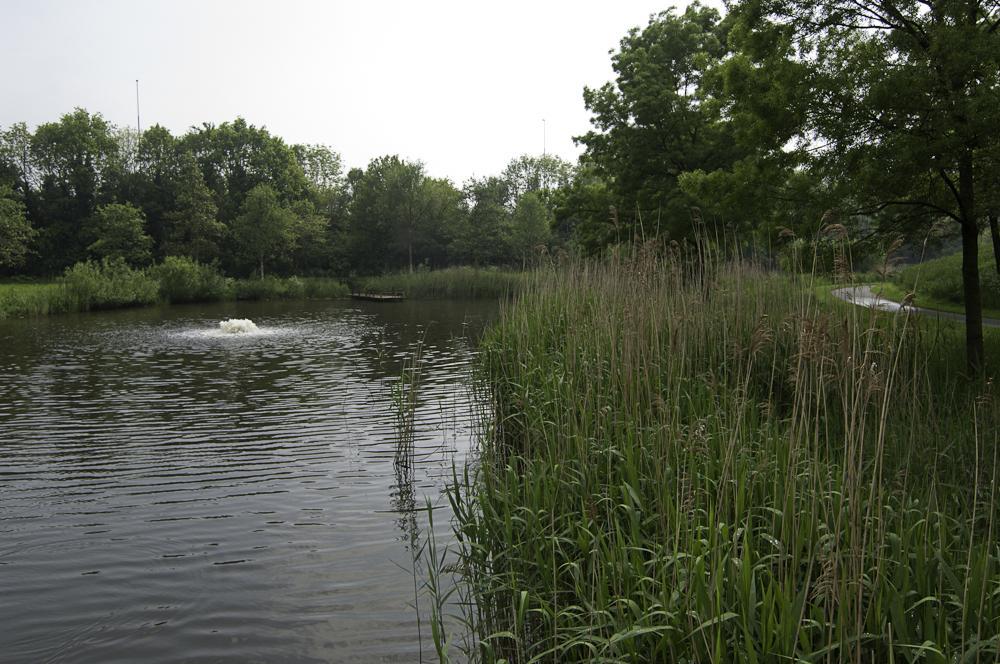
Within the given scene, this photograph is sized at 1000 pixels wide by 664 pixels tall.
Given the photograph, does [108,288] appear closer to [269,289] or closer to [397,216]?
[269,289]

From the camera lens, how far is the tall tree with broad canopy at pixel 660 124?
19781 millimetres

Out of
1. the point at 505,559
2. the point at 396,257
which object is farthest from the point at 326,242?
the point at 505,559

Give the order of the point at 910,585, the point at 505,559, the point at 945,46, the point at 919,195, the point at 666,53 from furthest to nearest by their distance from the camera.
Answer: the point at 666,53, the point at 919,195, the point at 945,46, the point at 505,559, the point at 910,585

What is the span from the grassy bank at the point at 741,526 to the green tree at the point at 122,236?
166 ft

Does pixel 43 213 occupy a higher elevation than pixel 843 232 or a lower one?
higher

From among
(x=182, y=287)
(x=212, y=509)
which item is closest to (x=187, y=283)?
(x=182, y=287)

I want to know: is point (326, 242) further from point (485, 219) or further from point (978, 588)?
point (978, 588)

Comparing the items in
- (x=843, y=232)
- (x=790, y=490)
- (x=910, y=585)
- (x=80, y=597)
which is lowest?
(x=80, y=597)

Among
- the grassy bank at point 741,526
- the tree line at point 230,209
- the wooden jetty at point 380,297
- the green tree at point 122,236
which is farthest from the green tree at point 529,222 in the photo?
the grassy bank at point 741,526

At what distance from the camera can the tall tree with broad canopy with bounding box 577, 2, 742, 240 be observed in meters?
19.8

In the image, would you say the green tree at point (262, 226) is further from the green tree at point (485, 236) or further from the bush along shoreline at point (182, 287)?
the green tree at point (485, 236)

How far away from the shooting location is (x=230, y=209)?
60.5 metres

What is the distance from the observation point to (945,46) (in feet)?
A: 26.7

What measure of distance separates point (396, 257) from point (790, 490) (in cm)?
5951
